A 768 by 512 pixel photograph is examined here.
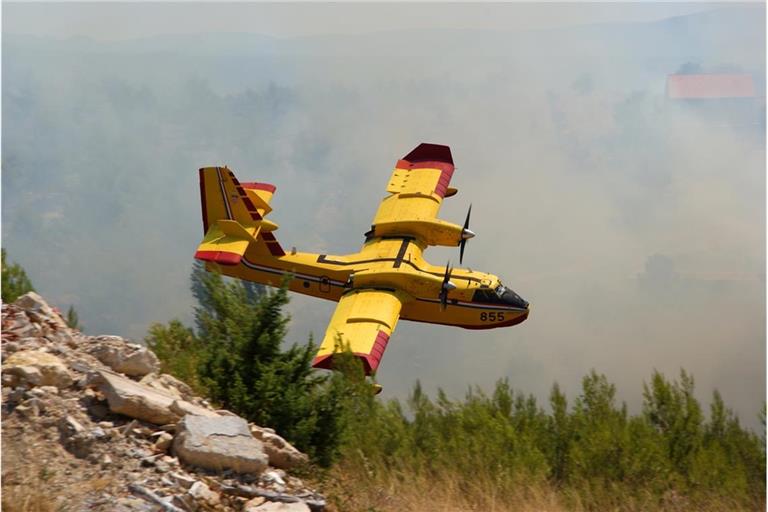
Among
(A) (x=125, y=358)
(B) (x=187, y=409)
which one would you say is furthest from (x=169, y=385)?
(B) (x=187, y=409)

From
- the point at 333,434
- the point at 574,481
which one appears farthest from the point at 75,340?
the point at 574,481

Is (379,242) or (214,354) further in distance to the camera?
(379,242)

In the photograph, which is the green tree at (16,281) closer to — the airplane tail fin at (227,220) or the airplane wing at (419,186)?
the airplane tail fin at (227,220)

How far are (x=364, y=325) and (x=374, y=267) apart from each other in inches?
165

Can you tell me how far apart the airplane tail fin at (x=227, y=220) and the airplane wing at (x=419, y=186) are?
5.01 m

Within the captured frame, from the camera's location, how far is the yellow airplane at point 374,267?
34.5 m

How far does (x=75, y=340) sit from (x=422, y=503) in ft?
22.1

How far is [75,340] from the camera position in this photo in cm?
1602

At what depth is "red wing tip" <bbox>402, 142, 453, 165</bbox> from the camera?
4497cm

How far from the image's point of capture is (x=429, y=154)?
148 feet

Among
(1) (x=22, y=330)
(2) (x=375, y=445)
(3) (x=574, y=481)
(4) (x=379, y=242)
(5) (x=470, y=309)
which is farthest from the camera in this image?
(4) (x=379, y=242)

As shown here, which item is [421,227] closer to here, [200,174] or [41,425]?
[200,174]

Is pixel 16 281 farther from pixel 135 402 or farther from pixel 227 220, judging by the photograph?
pixel 227 220

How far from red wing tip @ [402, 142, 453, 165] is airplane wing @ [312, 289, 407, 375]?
11.7m
